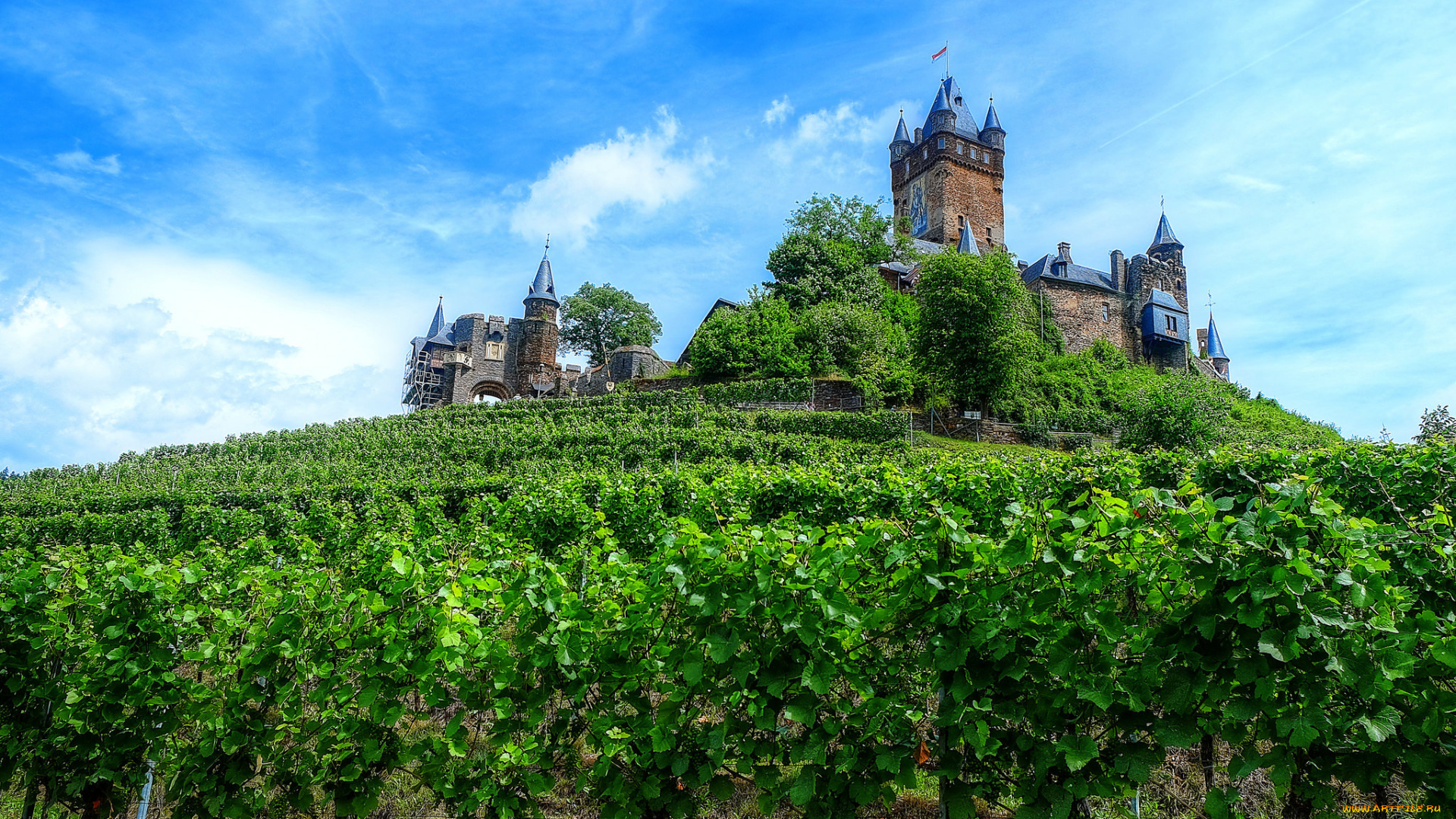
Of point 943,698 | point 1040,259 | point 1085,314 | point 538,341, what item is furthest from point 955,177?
point 943,698

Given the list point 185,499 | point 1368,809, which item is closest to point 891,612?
point 1368,809

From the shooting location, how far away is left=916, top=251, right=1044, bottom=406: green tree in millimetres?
28562

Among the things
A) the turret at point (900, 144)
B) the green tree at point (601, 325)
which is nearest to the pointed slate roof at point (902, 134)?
the turret at point (900, 144)

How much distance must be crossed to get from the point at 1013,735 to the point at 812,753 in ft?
2.87

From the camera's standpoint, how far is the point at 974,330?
29.0 meters

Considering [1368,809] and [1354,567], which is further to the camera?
[1368,809]

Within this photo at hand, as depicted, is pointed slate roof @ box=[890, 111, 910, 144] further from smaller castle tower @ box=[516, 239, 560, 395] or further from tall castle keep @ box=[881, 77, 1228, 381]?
smaller castle tower @ box=[516, 239, 560, 395]

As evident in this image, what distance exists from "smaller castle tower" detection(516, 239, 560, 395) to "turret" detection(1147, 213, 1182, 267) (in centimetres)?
3902

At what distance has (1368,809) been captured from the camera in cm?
311

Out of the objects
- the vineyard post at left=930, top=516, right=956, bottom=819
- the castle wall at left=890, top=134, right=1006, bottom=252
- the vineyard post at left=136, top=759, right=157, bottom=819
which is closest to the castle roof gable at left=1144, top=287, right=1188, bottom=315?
the castle wall at left=890, top=134, right=1006, bottom=252

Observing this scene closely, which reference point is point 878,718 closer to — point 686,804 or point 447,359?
point 686,804

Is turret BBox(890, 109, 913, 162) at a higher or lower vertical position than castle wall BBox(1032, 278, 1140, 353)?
higher

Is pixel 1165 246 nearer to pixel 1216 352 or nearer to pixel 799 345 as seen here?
pixel 1216 352

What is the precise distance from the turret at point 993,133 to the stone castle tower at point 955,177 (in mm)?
58
